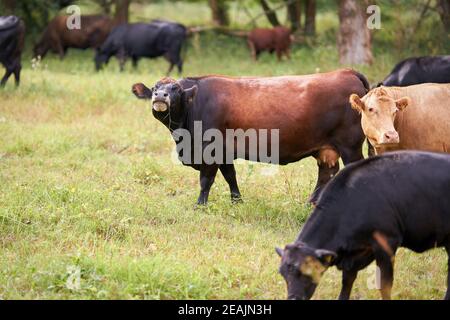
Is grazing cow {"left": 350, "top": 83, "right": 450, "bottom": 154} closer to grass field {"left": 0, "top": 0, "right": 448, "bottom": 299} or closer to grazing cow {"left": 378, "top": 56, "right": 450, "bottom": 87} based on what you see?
grass field {"left": 0, "top": 0, "right": 448, "bottom": 299}

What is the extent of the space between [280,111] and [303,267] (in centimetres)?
319

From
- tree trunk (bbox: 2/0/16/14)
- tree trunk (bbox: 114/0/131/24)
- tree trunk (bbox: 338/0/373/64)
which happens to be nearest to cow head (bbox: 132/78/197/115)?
tree trunk (bbox: 338/0/373/64)

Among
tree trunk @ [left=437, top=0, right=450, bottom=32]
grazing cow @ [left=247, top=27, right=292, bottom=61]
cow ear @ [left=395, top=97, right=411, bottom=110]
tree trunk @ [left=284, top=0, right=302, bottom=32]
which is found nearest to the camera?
cow ear @ [left=395, top=97, right=411, bottom=110]

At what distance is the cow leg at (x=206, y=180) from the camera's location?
27.5ft

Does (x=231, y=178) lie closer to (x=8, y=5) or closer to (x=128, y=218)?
(x=128, y=218)

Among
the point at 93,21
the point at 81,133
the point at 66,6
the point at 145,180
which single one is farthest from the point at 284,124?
the point at 66,6

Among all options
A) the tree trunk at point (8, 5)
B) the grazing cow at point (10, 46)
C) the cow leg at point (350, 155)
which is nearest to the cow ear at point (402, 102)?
the cow leg at point (350, 155)

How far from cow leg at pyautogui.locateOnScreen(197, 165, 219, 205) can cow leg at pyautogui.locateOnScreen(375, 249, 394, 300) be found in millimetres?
3184

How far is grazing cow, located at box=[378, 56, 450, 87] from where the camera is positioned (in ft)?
37.7

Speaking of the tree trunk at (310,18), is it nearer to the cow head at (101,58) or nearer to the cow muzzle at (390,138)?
the cow head at (101,58)

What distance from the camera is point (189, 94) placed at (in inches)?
324

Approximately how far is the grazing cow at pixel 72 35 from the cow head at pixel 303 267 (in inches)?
644

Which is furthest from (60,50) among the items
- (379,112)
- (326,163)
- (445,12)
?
(379,112)

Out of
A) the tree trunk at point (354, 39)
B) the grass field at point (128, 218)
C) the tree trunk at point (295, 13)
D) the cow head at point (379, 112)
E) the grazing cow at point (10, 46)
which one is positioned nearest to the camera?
the grass field at point (128, 218)
